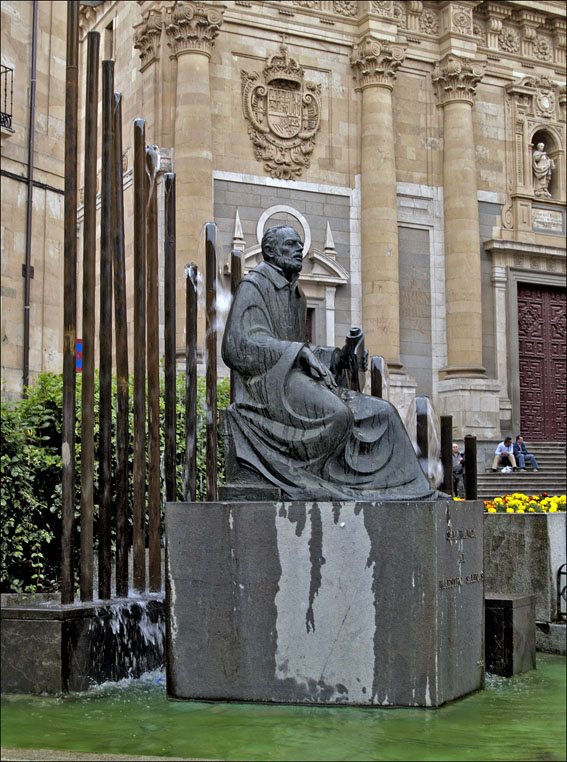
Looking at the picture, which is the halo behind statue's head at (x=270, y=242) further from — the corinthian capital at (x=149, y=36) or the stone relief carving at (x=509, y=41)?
the stone relief carving at (x=509, y=41)

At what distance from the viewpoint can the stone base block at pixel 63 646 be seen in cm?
684

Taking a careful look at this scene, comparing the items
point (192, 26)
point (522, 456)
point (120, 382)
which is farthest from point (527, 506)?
point (192, 26)

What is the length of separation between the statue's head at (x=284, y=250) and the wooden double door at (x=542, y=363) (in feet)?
78.8

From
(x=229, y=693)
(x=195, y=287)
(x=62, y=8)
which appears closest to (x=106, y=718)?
(x=229, y=693)

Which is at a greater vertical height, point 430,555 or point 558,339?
point 558,339

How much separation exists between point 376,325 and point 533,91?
9.54 metres

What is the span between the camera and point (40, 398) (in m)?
12.6

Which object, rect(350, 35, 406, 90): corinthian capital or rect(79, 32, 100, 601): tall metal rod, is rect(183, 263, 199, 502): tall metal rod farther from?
rect(350, 35, 406, 90): corinthian capital

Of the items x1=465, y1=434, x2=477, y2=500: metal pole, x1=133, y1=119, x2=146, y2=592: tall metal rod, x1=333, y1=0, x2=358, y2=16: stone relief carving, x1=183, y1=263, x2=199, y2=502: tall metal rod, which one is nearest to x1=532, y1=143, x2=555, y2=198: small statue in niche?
x1=333, y1=0, x2=358, y2=16: stone relief carving

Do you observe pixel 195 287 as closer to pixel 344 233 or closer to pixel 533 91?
pixel 344 233

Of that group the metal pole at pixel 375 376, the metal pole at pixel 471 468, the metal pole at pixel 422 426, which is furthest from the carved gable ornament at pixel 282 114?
the metal pole at pixel 471 468

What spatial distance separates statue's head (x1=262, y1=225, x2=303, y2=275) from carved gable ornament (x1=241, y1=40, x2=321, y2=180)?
68.6ft

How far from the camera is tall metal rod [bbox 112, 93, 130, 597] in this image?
7.92 meters

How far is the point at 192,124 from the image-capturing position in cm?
2672
